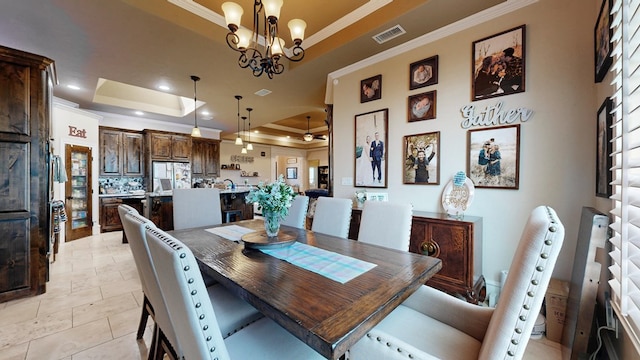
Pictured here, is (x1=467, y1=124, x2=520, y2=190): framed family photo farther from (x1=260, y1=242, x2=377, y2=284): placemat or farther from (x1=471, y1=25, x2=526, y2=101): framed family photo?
(x1=260, y1=242, x2=377, y2=284): placemat

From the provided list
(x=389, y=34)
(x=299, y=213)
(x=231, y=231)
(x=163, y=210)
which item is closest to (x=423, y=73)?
(x=389, y=34)

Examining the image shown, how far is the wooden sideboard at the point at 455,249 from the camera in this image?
221 centimetres

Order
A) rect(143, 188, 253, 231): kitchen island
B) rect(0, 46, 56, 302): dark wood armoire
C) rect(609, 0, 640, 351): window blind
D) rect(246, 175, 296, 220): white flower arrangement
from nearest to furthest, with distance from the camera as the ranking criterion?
rect(609, 0, 640, 351): window blind → rect(246, 175, 296, 220): white flower arrangement → rect(0, 46, 56, 302): dark wood armoire → rect(143, 188, 253, 231): kitchen island

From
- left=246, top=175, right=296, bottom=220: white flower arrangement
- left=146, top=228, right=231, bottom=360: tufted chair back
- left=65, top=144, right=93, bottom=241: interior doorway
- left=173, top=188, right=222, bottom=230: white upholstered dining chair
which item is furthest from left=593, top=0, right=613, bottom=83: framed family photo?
left=65, top=144, right=93, bottom=241: interior doorway

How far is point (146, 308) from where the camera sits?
1.82 meters

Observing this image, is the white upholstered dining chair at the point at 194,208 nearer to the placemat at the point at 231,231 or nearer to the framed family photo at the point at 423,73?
the placemat at the point at 231,231

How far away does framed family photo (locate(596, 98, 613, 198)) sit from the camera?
1551mm

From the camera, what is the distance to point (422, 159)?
2.87m

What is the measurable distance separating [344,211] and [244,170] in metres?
7.79

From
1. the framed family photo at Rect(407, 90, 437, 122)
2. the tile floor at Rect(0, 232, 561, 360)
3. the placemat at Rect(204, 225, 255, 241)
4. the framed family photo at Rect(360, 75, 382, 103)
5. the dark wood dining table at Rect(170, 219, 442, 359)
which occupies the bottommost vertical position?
the tile floor at Rect(0, 232, 561, 360)

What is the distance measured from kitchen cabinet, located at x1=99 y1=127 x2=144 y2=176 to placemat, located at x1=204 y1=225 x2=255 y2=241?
5.44 m

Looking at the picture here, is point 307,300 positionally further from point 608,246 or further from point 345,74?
point 345,74

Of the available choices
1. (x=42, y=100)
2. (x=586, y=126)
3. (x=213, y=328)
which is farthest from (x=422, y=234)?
(x=42, y=100)

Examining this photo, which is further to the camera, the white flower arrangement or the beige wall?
the beige wall
